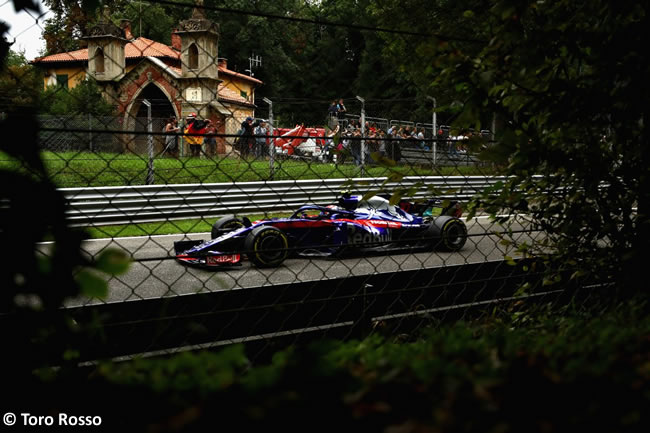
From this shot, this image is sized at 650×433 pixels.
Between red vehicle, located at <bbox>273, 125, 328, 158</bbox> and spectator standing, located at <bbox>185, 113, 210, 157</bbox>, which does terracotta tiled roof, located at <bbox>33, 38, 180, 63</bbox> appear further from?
red vehicle, located at <bbox>273, 125, 328, 158</bbox>

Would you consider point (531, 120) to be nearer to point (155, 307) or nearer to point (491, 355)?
point (491, 355)

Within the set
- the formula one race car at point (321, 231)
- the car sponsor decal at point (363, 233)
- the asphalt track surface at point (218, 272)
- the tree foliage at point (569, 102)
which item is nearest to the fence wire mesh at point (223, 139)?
the tree foliage at point (569, 102)

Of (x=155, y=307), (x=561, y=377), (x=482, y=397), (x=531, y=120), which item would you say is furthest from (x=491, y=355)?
(x=155, y=307)

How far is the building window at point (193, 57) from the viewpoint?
6.12 feet

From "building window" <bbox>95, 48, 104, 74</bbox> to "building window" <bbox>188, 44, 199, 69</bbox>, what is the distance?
1.05 ft

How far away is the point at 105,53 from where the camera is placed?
5.21 feet

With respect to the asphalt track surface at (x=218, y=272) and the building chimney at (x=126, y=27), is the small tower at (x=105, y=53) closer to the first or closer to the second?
the building chimney at (x=126, y=27)

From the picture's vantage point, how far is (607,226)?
195cm

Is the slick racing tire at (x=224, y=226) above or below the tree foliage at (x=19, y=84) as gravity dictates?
below

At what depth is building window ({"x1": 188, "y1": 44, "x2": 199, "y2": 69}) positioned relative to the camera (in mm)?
1865

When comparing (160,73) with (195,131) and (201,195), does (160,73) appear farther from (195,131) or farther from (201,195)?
(201,195)

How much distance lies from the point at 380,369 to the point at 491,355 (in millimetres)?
220

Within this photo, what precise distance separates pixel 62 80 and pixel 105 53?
16 centimetres

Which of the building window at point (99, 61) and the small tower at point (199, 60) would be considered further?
the small tower at point (199, 60)
